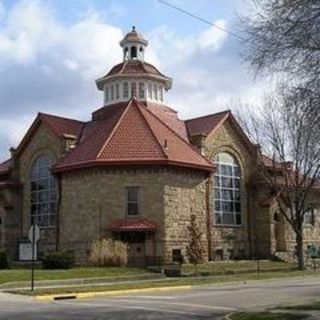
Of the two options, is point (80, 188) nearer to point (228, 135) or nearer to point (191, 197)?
point (191, 197)

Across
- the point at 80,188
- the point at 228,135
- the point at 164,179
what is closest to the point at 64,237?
the point at 80,188

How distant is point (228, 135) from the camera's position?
52.8m

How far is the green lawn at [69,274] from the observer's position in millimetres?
34838

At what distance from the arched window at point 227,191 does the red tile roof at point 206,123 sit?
215cm

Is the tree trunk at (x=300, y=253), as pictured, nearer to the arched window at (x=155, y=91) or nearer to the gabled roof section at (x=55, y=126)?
the arched window at (x=155, y=91)

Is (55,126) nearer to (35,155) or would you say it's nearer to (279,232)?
(35,155)

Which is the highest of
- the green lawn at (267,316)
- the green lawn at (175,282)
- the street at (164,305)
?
the green lawn at (175,282)

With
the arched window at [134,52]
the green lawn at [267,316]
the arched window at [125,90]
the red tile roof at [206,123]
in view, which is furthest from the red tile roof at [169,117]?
the green lawn at [267,316]

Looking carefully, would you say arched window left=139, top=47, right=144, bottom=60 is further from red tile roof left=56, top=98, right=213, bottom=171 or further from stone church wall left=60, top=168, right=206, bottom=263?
stone church wall left=60, top=168, right=206, bottom=263

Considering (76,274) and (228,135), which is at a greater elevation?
(228,135)

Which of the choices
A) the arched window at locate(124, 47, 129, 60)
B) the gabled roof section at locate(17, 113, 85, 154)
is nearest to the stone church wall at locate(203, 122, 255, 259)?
the gabled roof section at locate(17, 113, 85, 154)

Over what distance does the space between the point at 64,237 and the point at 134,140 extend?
26.6 ft

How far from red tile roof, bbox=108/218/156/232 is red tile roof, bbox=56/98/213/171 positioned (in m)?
3.72

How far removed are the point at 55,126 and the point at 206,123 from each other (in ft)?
37.0
